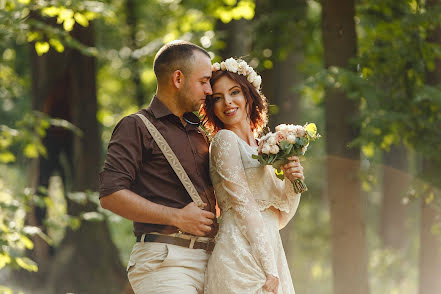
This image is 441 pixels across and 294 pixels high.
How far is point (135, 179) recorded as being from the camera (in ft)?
12.2

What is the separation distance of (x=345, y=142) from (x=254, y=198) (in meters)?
4.47

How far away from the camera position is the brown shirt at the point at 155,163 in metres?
3.56

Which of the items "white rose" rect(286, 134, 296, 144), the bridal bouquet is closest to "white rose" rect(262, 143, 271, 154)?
the bridal bouquet

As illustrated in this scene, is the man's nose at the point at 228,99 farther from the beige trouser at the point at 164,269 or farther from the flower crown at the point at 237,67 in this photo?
the beige trouser at the point at 164,269

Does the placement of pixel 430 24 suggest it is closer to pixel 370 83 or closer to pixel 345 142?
pixel 370 83

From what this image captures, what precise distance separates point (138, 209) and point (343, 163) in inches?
199

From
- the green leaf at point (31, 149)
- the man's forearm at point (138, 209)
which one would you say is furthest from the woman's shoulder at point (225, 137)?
the green leaf at point (31, 149)

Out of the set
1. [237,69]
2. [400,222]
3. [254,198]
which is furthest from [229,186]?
[400,222]

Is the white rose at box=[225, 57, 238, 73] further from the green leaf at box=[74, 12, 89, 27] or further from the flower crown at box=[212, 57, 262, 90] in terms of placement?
the green leaf at box=[74, 12, 89, 27]

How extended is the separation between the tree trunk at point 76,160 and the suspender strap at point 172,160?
5.70 metres

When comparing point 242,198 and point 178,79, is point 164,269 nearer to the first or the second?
point 242,198

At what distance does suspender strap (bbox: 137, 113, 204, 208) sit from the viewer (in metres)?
3.74

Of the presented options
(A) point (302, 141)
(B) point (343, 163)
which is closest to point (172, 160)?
(A) point (302, 141)

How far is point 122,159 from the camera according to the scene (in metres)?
3.56
